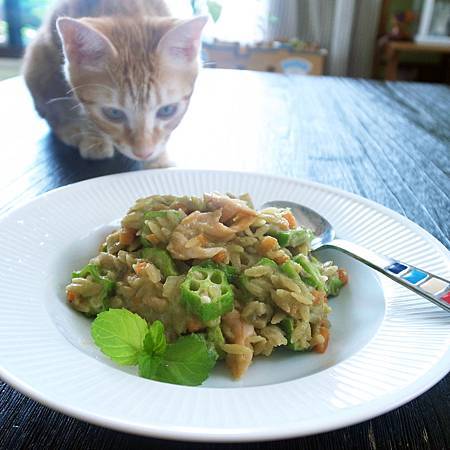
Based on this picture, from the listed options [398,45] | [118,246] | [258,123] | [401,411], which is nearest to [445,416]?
[401,411]

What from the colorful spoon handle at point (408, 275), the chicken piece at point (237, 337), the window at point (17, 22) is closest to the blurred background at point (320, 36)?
the window at point (17, 22)

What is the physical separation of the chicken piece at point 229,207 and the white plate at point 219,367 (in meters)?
0.21

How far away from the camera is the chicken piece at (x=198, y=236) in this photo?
76cm

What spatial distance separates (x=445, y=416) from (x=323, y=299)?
220mm

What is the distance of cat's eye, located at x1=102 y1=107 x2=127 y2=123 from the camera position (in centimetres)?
134

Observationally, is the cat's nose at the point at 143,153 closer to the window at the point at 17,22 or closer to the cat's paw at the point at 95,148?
the cat's paw at the point at 95,148

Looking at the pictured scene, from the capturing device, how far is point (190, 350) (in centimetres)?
65

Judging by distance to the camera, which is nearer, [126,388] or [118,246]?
[126,388]

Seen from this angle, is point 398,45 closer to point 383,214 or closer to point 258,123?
point 258,123

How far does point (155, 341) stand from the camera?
0.65 m

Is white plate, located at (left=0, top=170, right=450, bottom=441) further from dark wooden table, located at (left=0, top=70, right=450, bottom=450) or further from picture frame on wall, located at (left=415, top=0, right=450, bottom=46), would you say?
picture frame on wall, located at (left=415, top=0, right=450, bottom=46)

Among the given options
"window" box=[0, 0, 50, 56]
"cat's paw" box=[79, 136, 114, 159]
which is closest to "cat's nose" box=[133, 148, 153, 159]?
"cat's paw" box=[79, 136, 114, 159]

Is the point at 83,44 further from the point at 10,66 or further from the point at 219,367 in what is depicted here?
the point at 10,66

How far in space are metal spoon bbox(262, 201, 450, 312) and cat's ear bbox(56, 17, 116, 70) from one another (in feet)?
1.82
